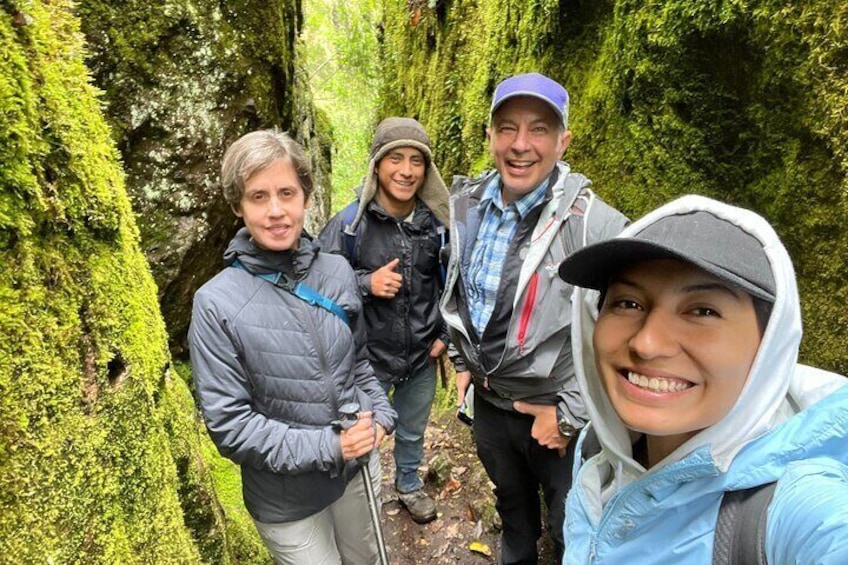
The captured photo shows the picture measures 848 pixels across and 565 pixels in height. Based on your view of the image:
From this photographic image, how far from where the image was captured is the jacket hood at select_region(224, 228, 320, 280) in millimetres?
2613

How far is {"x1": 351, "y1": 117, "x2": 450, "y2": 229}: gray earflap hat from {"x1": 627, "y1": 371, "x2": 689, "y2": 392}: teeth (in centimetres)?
283

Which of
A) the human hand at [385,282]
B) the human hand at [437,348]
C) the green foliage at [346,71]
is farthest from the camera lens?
the green foliage at [346,71]

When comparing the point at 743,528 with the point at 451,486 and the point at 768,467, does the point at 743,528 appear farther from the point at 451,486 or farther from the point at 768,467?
the point at 451,486

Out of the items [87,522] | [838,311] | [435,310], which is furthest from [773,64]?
[87,522]

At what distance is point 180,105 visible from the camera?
485cm

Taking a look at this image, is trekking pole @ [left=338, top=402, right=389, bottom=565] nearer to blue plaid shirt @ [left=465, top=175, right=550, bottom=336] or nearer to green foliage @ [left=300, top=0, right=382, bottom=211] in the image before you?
blue plaid shirt @ [left=465, top=175, right=550, bottom=336]

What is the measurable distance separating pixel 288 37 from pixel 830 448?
7340 mm

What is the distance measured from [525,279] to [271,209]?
1.44 meters

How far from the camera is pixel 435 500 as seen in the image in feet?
17.2

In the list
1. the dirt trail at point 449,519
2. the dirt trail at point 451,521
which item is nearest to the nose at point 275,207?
the dirt trail at point 451,521

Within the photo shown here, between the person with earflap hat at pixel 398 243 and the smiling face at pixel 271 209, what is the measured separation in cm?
130

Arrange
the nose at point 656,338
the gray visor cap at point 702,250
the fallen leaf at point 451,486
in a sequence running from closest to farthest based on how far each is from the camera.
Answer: the gray visor cap at point 702,250, the nose at point 656,338, the fallen leaf at point 451,486

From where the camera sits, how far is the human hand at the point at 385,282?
3.88 meters

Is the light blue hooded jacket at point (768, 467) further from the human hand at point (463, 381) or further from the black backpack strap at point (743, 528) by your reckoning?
the human hand at point (463, 381)
